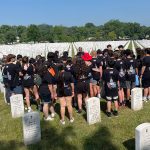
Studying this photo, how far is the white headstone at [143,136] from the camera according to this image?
7.25m

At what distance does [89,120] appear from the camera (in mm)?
10102

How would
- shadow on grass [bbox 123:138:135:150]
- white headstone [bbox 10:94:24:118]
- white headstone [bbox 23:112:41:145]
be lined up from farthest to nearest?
white headstone [bbox 10:94:24:118] → white headstone [bbox 23:112:41:145] → shadow on grass [bbox 123:138:135:150]

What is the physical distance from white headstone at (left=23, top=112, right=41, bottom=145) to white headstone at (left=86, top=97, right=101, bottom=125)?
1.85 metres

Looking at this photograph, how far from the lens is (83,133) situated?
9484mm

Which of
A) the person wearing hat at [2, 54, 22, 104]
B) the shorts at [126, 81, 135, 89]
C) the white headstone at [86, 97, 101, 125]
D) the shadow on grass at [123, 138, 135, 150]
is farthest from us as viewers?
the shorts at [126, 81, 135, 89]

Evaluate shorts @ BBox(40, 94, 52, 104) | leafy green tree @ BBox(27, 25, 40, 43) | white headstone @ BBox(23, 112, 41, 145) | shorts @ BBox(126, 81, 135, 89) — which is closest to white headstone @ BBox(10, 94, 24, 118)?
shorts @ BBox(40, 94, 52, 104)

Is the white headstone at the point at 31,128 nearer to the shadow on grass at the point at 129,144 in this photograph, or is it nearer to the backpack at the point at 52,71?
the backpack at the point at 52,71

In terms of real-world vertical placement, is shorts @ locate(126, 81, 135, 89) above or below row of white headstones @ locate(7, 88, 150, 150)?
above

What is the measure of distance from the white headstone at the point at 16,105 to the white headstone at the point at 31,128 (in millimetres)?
2642

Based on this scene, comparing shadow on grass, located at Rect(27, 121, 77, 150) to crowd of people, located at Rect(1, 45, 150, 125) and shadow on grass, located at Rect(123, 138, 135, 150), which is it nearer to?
crowd of people, located at Rect(1, 45, 150, 125)

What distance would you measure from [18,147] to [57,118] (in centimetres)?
255

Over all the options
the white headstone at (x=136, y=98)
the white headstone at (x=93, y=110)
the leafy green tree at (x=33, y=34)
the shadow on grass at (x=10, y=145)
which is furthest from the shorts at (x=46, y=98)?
the leafy green tree at (x=33, y=34)

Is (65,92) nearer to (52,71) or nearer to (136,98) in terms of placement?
(52,71)

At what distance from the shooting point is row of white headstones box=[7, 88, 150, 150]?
733cm
